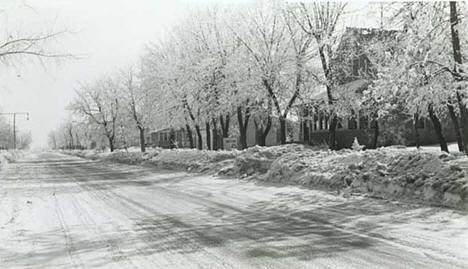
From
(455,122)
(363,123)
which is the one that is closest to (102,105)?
(363,123)

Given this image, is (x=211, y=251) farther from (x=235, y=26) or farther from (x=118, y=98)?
(x=118, y=98)

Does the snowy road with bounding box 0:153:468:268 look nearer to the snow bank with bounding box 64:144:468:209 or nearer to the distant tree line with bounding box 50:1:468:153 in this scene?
the snow bank with bounding box 64:144:468:209

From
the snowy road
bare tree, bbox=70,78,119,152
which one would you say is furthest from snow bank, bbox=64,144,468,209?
bare tree, bbox=70,78,119,152

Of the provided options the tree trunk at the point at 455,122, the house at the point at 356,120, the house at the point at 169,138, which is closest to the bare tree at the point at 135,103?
the house at the point at 169,138

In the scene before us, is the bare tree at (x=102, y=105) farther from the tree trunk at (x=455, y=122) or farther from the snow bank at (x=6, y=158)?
the tree trunk at (x=455, y=122)

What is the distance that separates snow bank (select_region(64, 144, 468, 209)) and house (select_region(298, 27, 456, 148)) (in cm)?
713

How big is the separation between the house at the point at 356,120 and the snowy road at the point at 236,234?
13652 mm

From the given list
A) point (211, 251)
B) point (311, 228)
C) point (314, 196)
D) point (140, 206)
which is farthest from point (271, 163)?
point (211, 251)

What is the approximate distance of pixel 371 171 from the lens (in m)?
13.4

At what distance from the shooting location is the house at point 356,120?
25.7m

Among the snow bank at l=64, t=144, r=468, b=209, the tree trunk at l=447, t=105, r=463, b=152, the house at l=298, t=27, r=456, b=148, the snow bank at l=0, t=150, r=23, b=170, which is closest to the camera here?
the snow bank at l=64, t=144, r=468, b=209

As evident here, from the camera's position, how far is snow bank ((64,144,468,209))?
424 inches

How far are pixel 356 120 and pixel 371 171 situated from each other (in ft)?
69.6

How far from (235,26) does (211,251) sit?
25.6 meters
